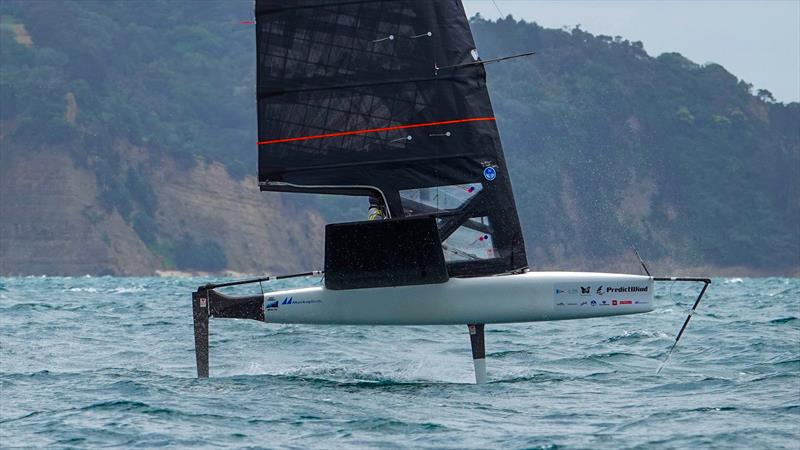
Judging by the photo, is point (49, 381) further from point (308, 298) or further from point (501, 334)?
point (501, 334)

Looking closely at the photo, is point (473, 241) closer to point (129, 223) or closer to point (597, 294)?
point (597, 294)

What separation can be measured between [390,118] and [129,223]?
81154 mm

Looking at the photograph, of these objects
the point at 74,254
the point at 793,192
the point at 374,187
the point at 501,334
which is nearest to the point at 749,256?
the point at 793,192

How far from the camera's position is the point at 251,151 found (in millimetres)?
110125

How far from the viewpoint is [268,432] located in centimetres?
1073

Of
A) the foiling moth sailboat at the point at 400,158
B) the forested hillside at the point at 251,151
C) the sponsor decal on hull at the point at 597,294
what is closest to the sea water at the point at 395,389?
the foiling moth sailboat at the point at 400,158

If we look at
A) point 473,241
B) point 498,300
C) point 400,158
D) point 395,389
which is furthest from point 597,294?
point 400,158

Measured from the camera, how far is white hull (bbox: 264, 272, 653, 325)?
14.2 m

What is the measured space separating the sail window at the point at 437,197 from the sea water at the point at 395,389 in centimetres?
116

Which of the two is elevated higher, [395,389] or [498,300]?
[498,300]

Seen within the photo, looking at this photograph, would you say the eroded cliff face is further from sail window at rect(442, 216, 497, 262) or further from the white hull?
sail window at rect(442, 216, 497, 262)

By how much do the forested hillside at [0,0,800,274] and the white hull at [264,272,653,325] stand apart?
250 ft

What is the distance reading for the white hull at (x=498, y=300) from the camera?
14188mm

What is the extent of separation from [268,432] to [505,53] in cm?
12689
